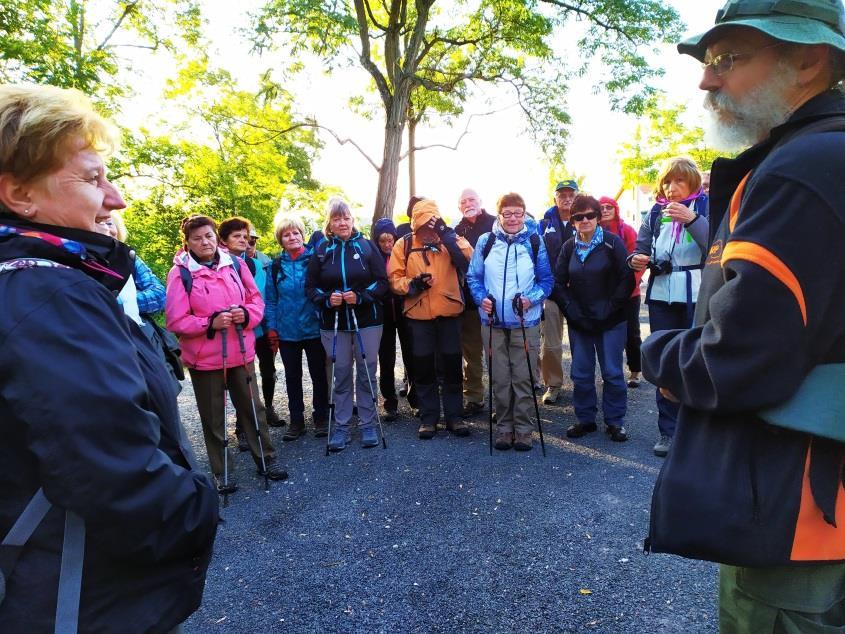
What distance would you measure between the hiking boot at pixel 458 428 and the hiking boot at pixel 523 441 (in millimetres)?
551

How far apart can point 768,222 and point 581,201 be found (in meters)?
4.02

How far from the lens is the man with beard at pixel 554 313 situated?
20.3 feet

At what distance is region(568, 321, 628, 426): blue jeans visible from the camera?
4906 millimetres

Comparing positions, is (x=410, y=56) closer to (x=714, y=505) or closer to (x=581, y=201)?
(x=581, y=201)

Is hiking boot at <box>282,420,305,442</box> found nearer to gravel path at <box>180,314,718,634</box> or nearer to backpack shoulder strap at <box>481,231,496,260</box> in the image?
gravel path at <box>180,314,718,634</box>

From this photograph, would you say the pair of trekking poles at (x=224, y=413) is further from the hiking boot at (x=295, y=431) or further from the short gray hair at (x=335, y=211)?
the short gray hair at (x=335, y=211)

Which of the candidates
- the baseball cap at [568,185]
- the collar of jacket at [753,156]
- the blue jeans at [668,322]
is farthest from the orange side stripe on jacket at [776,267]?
the baseball cap at [568,185]

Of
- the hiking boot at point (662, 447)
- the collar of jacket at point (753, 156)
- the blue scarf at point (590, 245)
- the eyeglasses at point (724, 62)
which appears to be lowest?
the hiking boot at point (662, 447)

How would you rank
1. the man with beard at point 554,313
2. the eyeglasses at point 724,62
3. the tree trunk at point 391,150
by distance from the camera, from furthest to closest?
the tree trunk at point 391,150
the man with beard at point 554,313
the eyeglasses at point 724,62

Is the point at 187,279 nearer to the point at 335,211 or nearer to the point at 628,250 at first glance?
the point at 335,211

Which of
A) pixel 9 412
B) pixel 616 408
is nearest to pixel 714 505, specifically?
pixel 9 412

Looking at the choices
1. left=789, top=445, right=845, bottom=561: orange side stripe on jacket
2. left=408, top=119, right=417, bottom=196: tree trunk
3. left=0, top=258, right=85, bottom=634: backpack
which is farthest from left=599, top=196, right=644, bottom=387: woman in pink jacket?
left=408, top=119, right=417, bottom=196: tree trunk

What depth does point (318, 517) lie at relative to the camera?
3717 mm

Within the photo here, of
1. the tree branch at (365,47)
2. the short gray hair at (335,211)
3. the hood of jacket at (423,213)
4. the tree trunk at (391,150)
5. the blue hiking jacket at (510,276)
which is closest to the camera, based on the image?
the blue hiking jacket at (510,276)
